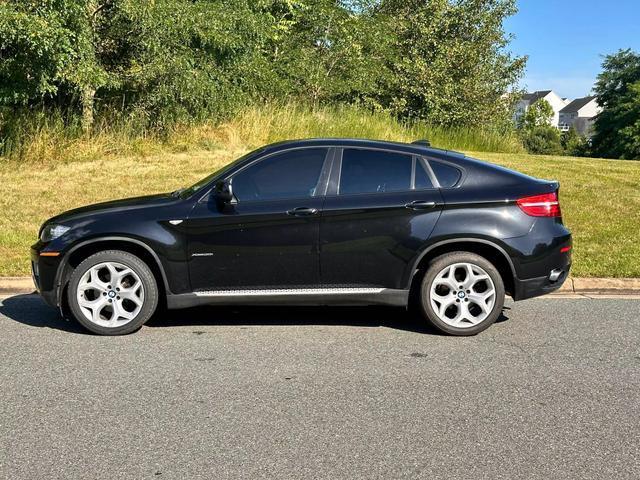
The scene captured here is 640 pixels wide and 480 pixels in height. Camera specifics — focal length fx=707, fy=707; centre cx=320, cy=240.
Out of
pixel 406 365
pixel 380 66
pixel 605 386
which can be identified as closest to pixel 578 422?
pixel 605 386

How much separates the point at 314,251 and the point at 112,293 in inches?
65.8

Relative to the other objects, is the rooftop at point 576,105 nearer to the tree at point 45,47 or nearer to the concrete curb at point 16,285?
the tree at point 45,47

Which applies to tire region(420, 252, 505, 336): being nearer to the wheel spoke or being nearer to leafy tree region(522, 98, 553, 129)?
the wheel spoke

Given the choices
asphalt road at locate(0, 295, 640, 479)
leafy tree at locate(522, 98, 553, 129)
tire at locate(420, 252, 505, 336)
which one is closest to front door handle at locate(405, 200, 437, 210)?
tire at locate(420, 252, 505, 336)

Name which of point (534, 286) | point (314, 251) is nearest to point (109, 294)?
point (314, 251)

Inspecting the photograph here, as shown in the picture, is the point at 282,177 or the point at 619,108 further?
the point at 619,108

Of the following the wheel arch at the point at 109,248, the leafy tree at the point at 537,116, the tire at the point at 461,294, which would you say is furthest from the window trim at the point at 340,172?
the leafy tree at the point at 537,116

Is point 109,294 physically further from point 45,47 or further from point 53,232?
point 45,47

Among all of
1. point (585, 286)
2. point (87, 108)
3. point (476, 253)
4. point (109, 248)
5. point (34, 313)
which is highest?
point (87, 108)

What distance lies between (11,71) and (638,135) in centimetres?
4944

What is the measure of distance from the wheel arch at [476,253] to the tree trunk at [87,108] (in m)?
11.7

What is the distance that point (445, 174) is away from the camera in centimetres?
594

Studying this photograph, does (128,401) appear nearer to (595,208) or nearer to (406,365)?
(406,365)

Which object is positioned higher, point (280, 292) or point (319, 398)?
point (280, 292)
